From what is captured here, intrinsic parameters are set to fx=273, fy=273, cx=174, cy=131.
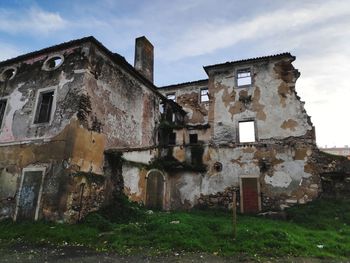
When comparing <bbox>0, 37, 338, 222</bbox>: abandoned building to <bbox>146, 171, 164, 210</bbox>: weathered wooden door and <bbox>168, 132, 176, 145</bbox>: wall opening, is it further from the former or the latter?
<bbox>168, 132, 176, 145</bbox>: wall opening

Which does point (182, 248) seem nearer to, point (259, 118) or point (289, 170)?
point (289, 170)

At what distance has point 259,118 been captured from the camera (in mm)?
17344

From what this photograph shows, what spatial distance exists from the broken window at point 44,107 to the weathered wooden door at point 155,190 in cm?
576

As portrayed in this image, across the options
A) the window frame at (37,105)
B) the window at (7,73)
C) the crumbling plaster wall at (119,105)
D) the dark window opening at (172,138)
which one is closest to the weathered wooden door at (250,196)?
the crumbling plaster wall at (119,105)

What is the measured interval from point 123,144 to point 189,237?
7.05m

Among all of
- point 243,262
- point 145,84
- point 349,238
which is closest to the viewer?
point 243,262

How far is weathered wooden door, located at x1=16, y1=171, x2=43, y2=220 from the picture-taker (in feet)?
35.6

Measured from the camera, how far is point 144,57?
1895 centimetres

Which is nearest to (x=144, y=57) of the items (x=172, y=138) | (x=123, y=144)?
(x=172, y=138)

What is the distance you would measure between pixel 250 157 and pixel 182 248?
777 cm

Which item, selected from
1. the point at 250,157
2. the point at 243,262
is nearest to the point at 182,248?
the point at 243,262

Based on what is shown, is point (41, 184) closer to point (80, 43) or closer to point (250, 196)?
point (80, 43)

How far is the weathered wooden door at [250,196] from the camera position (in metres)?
13.5

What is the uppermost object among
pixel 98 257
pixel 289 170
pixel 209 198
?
pixel 289 170
